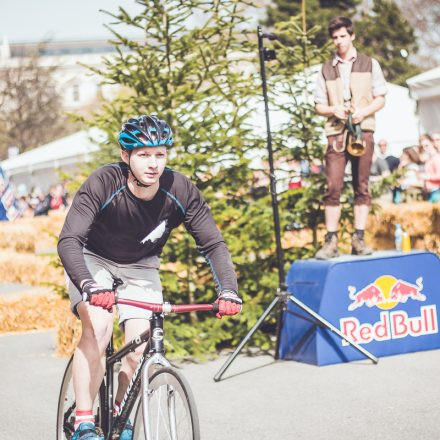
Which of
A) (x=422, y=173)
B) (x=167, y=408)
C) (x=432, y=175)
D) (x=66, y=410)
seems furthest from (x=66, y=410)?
(x=422, y=173)

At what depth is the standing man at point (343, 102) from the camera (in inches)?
333

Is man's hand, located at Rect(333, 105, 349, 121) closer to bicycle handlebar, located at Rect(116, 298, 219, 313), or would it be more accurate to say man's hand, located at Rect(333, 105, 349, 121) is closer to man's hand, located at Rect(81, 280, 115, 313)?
bicycle handlebar, located at Rect(116, 298, 219, 313)

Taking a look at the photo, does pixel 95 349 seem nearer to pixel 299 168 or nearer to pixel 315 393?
pixel 315 393

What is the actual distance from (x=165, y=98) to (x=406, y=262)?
106 inches

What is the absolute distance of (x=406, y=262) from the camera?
845 centimetres

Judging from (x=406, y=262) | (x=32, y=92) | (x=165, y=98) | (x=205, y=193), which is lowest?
(x=406, y=262)

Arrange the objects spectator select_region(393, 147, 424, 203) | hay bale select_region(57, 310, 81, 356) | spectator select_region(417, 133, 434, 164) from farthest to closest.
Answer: spectator select_region(393, 147, 424, 203) → spectator select_region(417, 133, 434, 164) → hay bale select_region(57, 310, 81, 356)

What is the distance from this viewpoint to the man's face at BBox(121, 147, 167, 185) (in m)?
4.75

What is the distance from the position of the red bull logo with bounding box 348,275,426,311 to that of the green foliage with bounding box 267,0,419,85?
3982 centimetres

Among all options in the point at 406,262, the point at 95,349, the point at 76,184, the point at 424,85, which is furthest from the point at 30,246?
the point at 95,349

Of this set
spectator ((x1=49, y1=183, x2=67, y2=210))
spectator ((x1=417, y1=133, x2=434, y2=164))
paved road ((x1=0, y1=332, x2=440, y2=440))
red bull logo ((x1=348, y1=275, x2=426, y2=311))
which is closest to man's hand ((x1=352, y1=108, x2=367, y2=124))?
red bull logo ((x1=348, y1=275, x2=426, y2=311))

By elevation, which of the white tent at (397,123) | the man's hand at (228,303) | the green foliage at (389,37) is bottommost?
the man's hand at (228,303)

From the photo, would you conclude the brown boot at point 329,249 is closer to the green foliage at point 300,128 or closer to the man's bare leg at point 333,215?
the man's bare leg at point 333,215

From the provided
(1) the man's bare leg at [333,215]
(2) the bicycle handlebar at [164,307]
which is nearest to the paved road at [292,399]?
(1) the man's bare leg at [333,215]
